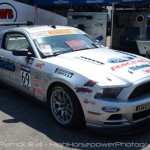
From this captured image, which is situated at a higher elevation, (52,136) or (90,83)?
(90,83)

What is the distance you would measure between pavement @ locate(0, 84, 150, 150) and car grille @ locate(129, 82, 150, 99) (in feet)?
1.53

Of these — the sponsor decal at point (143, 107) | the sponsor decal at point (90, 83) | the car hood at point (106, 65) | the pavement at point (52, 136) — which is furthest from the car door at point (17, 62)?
the sponsor decal at point (143, 107)

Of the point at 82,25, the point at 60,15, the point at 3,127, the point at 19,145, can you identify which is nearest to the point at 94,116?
the point at 19,145

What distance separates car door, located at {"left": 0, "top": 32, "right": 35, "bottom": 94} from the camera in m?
5.05

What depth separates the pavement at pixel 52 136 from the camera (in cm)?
388

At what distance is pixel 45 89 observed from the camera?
183 inches

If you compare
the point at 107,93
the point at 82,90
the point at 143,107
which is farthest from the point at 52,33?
the point at 143,107

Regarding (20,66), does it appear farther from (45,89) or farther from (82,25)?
(82,25)

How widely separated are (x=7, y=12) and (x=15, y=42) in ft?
23.3

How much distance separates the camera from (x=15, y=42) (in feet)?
19.3

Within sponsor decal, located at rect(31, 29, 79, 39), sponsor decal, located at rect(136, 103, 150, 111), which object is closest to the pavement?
sponsor decal, located at rect(136, 103, 150, 111)

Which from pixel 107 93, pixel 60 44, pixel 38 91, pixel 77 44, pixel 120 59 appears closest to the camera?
pixel 107 93

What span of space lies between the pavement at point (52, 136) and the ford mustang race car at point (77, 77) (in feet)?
0.60

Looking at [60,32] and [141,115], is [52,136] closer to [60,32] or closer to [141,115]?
[141,115]
